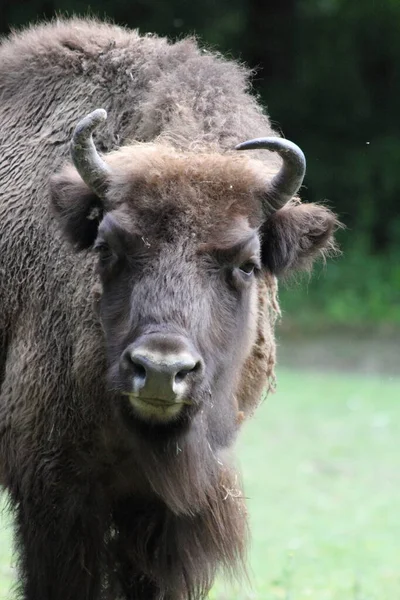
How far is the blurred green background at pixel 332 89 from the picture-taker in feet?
71.0

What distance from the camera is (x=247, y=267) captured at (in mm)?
5215

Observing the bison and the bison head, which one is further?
the bison

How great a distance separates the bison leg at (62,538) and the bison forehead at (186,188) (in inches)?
58.4

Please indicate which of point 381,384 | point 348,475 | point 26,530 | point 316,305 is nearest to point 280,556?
point 348,475

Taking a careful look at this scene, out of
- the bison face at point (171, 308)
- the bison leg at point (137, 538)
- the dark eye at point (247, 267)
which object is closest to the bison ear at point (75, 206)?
the bison face at point (171, 308)

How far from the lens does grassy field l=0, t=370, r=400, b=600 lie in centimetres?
808

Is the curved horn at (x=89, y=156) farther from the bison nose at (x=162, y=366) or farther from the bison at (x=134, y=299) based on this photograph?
the bison nose at (x=162, y=366)

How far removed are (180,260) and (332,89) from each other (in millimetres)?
19204

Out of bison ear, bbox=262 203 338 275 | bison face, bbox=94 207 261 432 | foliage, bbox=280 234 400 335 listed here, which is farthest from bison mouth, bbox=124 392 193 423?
foliage, bbox=280 234 400 335

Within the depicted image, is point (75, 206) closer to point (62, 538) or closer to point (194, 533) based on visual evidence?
point (62, 538)

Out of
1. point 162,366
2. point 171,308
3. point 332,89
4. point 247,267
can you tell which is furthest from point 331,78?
point 162,366

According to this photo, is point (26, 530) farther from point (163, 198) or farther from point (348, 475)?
point (348, 475)

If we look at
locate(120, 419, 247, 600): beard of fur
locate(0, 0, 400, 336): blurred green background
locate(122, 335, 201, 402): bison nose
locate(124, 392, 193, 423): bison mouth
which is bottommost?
locate(0, 0, 400, 336): blurred green background

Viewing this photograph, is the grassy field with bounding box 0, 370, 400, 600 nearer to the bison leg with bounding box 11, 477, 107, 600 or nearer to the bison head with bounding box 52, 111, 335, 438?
the bison leg with bounding box 11, 477, 107, 600
